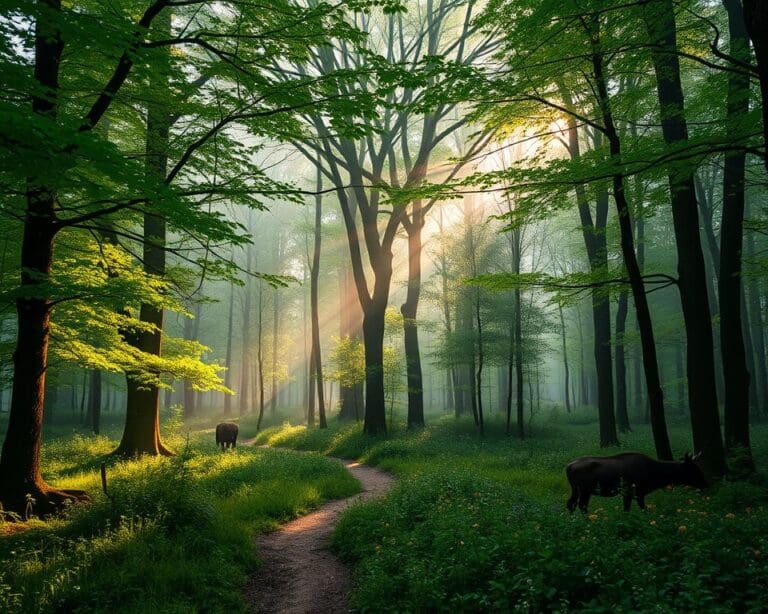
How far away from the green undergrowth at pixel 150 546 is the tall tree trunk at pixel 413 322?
40.9 ft

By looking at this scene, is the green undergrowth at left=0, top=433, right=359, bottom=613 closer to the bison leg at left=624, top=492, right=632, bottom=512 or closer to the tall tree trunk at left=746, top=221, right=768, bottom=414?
the bison leg at left=624, top=492, right=632, bottom=512

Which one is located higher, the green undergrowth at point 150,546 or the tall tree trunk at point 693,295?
the tall tree trunk at point 693,295

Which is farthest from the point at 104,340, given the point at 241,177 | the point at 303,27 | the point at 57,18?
the point at 303,27

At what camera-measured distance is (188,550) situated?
21.5 ft

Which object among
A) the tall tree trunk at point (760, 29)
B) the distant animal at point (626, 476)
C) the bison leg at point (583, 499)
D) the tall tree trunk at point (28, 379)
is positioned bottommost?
the bison leg at point (583, 499)

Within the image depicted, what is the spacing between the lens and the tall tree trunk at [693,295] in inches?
378

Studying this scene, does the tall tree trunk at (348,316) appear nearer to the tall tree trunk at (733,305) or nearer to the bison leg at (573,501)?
the tall tree trunk at (733,305)

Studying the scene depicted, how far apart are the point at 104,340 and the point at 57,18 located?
7785mm

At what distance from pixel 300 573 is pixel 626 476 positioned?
5.64 metres

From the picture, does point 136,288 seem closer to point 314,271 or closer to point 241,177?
point 241,177

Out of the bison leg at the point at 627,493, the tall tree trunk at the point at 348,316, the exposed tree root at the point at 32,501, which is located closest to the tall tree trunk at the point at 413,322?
the tall tree trunk at the point at 348,316

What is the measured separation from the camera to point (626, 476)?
7.59 meters

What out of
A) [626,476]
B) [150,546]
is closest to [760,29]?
[626,476]

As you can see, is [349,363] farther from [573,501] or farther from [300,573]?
[300,573]
